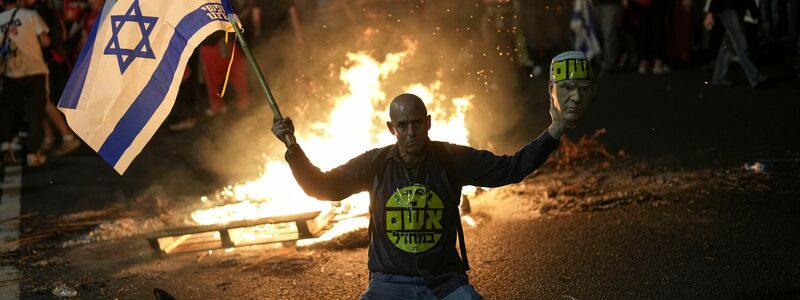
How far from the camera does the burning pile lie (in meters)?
7.36

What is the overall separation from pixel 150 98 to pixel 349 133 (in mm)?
3814

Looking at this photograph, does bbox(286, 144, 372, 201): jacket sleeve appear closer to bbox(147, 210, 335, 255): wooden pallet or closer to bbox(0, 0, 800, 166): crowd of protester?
bbox(147, 210, 335, 255): wooden pallet

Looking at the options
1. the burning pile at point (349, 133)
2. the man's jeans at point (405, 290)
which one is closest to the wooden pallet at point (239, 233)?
the burning pile at point (349, 133)

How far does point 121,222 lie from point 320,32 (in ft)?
12.0

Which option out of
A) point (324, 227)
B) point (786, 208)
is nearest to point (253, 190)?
point (324, 227)

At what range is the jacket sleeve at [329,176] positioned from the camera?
403 centimetres

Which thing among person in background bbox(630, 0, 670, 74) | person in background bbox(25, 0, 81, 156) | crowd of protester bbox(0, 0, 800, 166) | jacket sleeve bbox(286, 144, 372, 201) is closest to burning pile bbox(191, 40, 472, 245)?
crowd of protester bbox(0, 0, 800, 166)

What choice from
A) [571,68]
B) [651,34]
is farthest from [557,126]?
[651,34]

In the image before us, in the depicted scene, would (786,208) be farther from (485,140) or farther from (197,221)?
(197,221)

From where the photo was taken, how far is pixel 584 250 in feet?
19.7

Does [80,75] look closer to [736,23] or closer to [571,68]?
Answer: [571,68]

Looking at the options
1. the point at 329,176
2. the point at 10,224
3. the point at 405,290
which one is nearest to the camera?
the point at 405,290

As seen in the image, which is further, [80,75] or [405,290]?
[80,75]

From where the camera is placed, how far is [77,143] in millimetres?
12336
